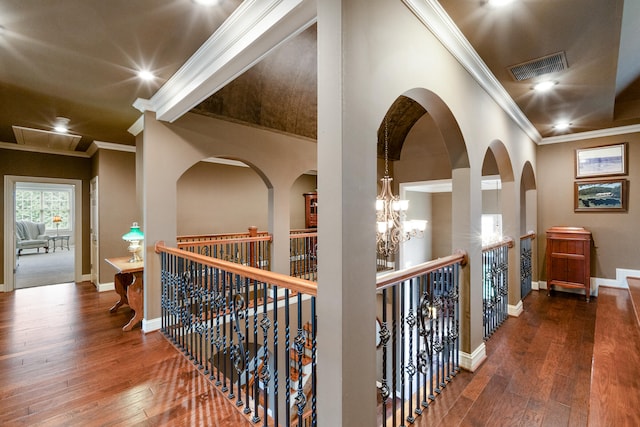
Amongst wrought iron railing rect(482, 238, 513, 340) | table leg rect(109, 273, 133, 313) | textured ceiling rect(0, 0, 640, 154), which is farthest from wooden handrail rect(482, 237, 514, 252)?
table leg rect(109, 273, 133, 313)

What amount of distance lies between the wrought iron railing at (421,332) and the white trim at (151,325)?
8.49 ft

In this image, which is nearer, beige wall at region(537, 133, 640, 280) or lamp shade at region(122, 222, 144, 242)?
lamp shade at region(122, 222, 144, 242)

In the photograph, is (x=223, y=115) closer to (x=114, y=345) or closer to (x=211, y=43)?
(x=211, y=43)

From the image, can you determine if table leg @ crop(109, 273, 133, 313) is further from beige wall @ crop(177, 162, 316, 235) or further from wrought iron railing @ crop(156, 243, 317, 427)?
beige wall @ crop(177, 162, 316, 235)

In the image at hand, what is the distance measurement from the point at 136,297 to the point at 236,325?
6.64 feet

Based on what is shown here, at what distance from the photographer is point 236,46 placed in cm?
203

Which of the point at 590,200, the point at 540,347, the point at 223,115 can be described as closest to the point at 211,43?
the point at 223,115

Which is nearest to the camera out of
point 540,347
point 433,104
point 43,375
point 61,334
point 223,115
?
point 433,104

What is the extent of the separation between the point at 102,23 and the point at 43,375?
2794 millimetres

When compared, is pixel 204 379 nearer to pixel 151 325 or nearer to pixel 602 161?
pixel 151 325

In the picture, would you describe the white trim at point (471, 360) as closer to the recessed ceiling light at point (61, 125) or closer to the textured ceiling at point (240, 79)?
the textured ceiling at point (240, 79)

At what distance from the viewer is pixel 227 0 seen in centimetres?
179

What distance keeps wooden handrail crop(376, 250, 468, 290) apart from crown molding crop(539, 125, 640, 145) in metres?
4.03

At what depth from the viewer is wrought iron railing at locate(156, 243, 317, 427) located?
1603 mm
